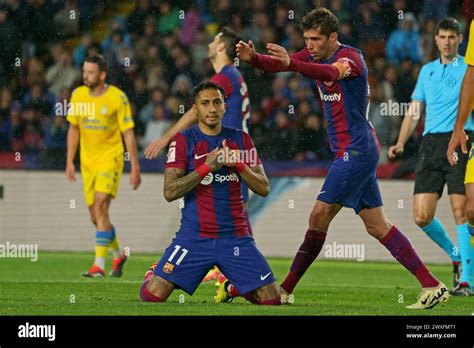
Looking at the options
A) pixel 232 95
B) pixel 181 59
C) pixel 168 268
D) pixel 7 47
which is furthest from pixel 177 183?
pixel 7 47

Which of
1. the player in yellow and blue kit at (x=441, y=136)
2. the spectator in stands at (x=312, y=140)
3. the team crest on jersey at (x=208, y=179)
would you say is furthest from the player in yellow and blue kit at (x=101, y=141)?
the team crest on jersey at (x=208, y=179)

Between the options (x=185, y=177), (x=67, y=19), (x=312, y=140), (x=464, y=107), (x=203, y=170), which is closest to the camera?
(x=464, y=107)

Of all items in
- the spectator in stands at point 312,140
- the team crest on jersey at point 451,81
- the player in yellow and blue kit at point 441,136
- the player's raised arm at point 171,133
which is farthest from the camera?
the spectator in stands at point 312,140

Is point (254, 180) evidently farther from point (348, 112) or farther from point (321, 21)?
point (321, 21)

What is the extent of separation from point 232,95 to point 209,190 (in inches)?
90.6

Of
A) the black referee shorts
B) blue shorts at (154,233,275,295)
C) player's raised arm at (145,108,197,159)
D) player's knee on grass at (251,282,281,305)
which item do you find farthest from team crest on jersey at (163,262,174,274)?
the black referee shorts

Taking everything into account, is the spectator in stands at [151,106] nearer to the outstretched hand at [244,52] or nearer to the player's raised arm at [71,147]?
the player's raised arm at [71,147]

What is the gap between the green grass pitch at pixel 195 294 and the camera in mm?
8883

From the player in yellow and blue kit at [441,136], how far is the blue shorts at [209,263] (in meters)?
2.78

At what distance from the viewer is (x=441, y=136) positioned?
38.4ft

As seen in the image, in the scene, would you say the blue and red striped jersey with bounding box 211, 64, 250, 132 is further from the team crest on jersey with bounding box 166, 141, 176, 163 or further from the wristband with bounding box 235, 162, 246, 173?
the wristband with bounding box 235, 162, 246, 173

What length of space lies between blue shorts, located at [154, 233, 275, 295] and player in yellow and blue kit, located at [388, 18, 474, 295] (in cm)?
278
